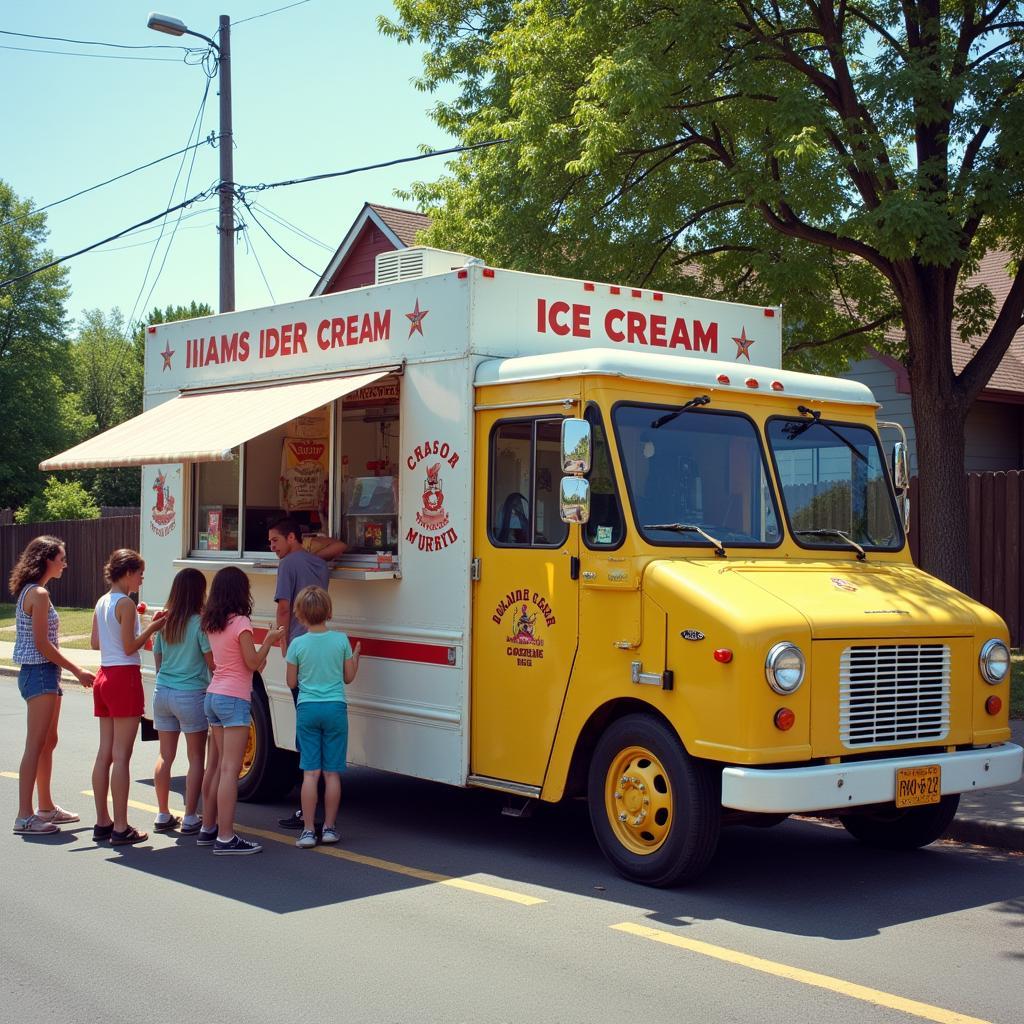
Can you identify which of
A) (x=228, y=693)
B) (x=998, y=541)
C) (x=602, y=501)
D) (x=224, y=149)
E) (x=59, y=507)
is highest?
(x=224, y=149)

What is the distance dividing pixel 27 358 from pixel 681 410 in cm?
3604

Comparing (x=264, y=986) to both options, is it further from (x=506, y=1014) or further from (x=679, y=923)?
(x=679, y=923)

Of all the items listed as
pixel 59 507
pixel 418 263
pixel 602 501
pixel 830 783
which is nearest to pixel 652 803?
pixel 830 783

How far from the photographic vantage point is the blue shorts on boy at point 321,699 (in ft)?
26.8

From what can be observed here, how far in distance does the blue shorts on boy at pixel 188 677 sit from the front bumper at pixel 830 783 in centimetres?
339

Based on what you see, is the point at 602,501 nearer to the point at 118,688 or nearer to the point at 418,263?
the point at 418,263

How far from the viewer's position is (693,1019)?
17.1 feet

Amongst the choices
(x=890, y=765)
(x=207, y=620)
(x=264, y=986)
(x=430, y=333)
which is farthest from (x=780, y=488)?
(x=264, y=986)

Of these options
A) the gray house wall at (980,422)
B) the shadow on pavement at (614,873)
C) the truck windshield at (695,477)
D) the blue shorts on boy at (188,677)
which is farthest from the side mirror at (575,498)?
the gray house wall at (980,422)

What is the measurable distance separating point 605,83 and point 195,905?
363 inches

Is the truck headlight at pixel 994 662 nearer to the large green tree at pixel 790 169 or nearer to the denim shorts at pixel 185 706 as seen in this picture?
the denim shorts at pixel 185 706

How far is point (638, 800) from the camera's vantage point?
7211mm

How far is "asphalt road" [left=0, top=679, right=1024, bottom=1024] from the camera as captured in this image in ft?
17.8

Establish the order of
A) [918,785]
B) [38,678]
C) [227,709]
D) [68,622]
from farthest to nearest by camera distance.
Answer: [68,622] → [38,678] → [227,709] → [918,785]
